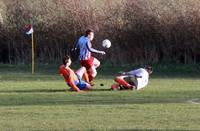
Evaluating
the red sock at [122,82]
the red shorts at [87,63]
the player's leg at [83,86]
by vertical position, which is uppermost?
the red shorts at [87,63]

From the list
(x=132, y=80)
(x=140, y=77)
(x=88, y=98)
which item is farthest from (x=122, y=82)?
(x=88, y=98)

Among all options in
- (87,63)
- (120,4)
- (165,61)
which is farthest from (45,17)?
(87,63)

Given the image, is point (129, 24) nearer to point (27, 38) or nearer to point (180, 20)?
point (180, 20)

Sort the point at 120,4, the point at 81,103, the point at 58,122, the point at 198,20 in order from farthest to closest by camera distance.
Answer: the point at 120,4
the point at 198,20
the point at 81,103
the point at 58,122

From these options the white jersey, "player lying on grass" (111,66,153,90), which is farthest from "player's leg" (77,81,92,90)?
the white jersey

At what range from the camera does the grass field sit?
15.2 meters

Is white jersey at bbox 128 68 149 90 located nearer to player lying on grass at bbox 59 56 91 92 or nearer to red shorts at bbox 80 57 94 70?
player lying on grass at bbox 59 56 91 92

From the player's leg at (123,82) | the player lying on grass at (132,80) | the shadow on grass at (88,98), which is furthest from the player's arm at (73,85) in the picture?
the player's leg at (123,82)

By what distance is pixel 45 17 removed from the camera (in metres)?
41.0

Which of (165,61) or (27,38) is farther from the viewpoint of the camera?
(27,38)

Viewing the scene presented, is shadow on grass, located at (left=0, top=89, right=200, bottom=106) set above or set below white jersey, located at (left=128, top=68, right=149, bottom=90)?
below

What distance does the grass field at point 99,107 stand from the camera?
49.9 ft

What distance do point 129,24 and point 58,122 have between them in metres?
23.6

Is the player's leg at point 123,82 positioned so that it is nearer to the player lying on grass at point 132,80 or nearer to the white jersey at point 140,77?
the player lying on grass at point 132,80
